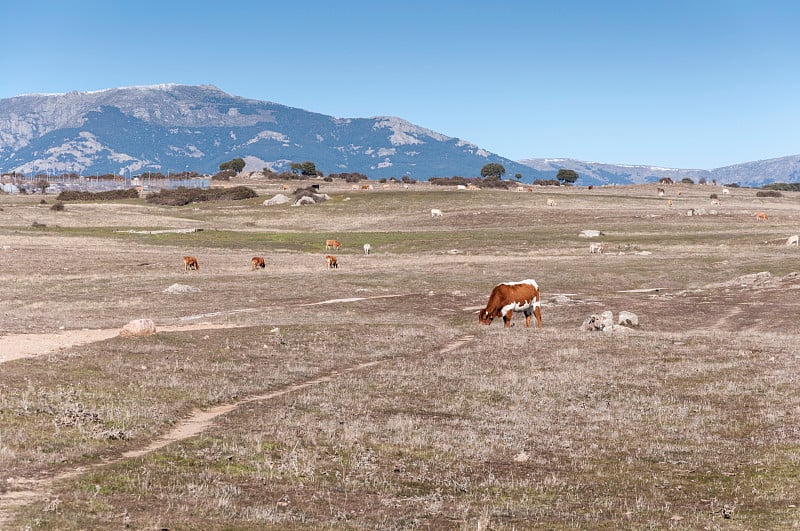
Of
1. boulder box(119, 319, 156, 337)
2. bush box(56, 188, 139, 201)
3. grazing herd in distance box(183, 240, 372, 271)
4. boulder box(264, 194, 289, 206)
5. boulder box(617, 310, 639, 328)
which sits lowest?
boulder box(617, 310, 639, 328)

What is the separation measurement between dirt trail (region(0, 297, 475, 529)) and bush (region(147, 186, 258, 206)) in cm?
14238

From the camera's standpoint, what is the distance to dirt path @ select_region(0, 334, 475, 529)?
14.4m

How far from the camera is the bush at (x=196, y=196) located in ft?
586

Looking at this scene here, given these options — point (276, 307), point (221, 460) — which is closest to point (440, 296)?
point (276, 307)

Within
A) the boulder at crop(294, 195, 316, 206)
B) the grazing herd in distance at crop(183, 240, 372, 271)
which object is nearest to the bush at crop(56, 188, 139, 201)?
the boulder at crop(294, 195, 316, 206)

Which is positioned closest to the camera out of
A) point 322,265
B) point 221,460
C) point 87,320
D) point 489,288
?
point 221,460

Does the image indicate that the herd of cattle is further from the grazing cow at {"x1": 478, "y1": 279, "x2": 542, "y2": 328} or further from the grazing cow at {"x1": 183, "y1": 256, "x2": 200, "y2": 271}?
the grazing cow at {"x1": 183, "y1": 256, "x2": 200, "y2": 271}

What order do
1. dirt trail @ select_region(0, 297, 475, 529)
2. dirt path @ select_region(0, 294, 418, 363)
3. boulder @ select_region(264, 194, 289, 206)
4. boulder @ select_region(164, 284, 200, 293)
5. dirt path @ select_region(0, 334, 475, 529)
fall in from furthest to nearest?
boulder @ select_region(264, 194, 289, 206) < boulder @ select_region(164, 284, 200, 293) < dirt path @ select_region(0, 294, 418, 363) < dirt trail @ select_region(0, 297, 475, 529) < dirt path @ select_region(0, 334, 475, 529)

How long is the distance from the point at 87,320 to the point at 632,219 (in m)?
98.4

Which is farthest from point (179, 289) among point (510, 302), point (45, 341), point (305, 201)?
point (305, 201)

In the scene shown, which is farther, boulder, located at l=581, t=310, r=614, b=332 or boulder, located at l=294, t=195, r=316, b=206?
boulder, located at l=294, t=195, r=316, b=206

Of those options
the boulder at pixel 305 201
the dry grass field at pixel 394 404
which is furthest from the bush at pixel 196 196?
the dry grass field at pixel 394 404

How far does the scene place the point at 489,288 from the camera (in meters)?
60.2

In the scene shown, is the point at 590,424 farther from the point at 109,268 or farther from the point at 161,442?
the point at 109,268
